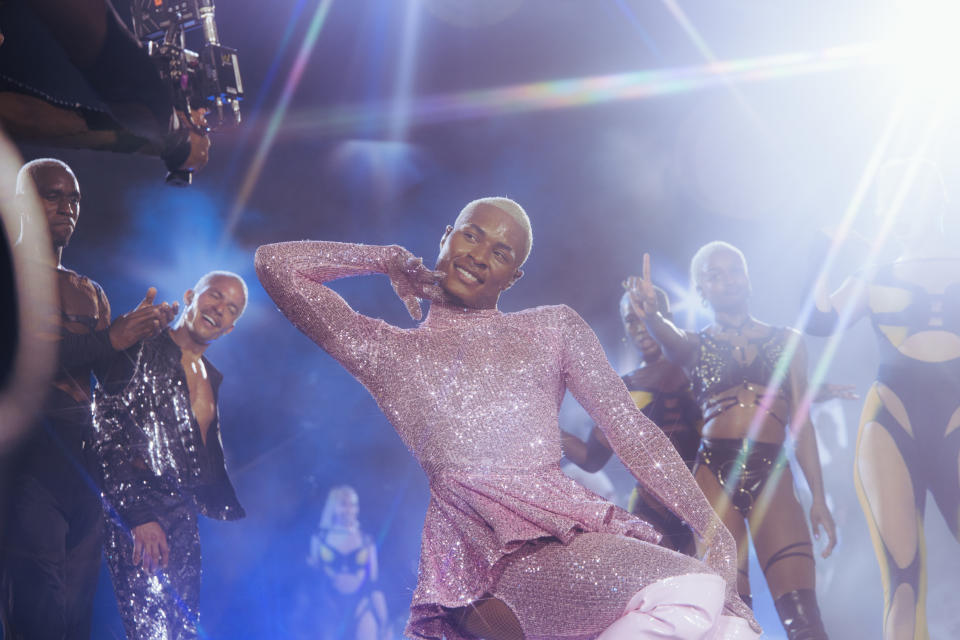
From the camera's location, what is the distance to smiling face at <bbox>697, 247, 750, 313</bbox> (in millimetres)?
3771

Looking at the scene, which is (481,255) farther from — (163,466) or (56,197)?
(56,197)

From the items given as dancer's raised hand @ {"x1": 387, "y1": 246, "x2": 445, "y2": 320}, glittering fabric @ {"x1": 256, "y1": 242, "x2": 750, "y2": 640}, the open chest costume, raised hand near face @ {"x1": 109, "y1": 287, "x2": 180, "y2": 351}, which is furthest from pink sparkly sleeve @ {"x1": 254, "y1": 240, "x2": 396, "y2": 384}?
the open chest costume

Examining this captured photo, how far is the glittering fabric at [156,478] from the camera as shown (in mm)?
3078

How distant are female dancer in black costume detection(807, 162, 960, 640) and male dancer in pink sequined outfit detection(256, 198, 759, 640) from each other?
5.89 feet

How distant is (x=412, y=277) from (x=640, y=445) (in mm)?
724

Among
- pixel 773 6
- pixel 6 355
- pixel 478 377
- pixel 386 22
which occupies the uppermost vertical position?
pixel 773 6

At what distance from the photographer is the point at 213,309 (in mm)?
3605

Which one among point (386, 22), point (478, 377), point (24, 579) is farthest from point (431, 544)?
point (386, 22)

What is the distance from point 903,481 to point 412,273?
239 centimetres

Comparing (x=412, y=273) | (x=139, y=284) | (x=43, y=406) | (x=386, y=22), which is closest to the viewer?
(x=412, y=273)

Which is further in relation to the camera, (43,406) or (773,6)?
(773,6)

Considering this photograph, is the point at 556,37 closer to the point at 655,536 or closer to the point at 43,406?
the point at 43,406

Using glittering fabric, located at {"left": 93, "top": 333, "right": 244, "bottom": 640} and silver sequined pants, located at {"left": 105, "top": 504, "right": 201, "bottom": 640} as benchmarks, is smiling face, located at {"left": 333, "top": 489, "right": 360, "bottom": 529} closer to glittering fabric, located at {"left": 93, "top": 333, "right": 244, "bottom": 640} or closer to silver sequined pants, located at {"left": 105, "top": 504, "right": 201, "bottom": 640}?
glittering fabric, located at {"left": 93, "top": 333, "right": 244, "bottom": 640}

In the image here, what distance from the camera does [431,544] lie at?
1.68 meters
